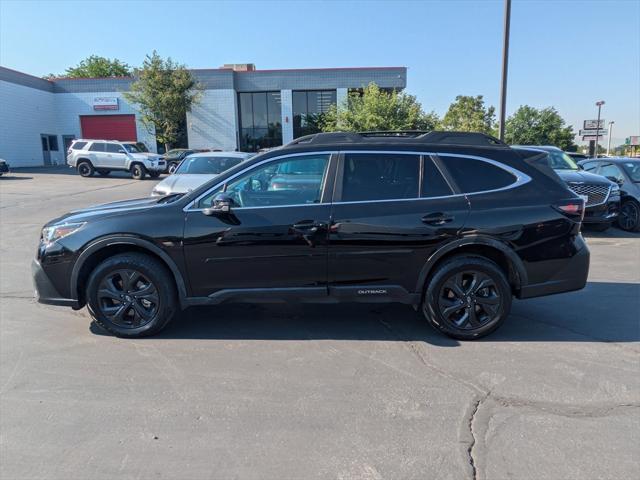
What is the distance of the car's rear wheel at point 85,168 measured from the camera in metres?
26.6

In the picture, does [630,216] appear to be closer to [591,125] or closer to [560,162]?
[560,162]

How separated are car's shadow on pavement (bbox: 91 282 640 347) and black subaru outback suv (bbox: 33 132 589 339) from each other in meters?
0.39

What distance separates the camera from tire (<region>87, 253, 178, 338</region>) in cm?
424

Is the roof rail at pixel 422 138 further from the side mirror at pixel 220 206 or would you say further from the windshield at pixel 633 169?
the windshield at pixel 633 169

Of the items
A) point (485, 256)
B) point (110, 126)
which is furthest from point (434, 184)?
point (110, 126)

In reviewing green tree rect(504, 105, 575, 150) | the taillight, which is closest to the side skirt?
the taillight

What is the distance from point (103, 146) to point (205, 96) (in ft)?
39.6

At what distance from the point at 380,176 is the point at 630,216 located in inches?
376

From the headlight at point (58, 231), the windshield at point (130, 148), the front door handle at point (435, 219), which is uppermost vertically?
the windshield at point (130, 148)

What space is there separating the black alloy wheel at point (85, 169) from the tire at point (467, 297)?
1074 inches

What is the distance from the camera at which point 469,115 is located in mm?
41000

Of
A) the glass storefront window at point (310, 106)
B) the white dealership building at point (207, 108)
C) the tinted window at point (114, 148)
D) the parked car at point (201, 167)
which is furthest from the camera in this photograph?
the glass storefront window at point (310, 106)

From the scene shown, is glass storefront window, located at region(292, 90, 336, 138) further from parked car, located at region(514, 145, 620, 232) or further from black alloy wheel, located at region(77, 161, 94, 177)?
parked car, located at region(514, 145, 620, 232)

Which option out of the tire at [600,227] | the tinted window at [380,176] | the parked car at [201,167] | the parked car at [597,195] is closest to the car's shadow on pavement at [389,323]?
the tinted window at [380,176]
